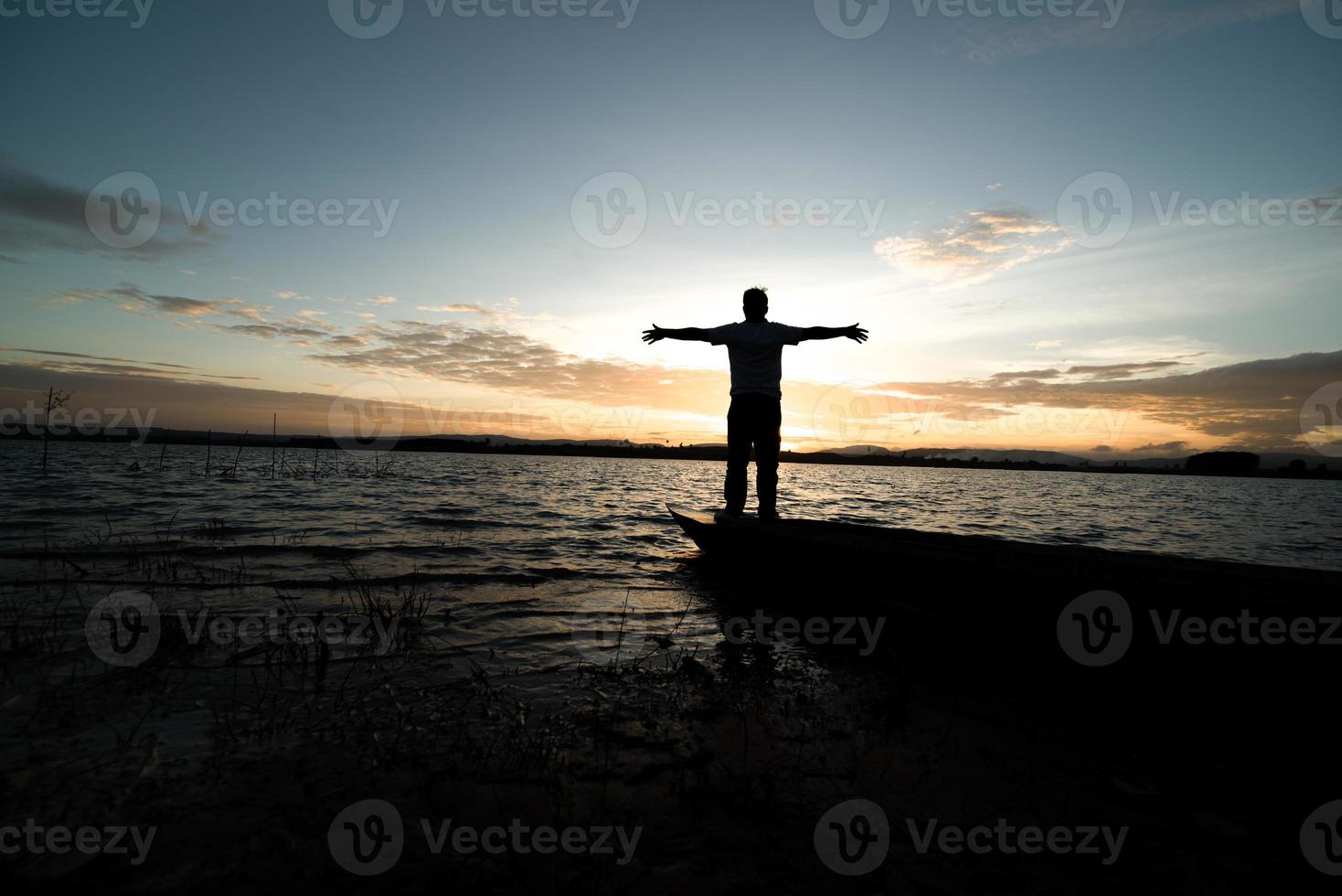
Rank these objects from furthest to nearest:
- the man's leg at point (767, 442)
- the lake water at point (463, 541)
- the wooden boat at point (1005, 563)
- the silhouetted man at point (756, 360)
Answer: the man's leg at point (767, 442)
the silhouetted man at point (756, 360)
the lake water at point (463, 541)
the wooden boat at point (1005, 563)

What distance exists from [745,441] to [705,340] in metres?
1.60

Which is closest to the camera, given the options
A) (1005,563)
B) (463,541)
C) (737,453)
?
(1005,563)

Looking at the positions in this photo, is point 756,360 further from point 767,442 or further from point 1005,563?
point 1005,563

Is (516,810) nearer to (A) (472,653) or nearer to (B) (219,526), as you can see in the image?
(A) (472,653)

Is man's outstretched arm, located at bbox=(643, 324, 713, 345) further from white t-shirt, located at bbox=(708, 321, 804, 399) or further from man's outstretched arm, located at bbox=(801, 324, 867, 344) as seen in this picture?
man's outstretched arm, located at bbox=(801, 324, 867, 344)

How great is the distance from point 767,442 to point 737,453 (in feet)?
1.84

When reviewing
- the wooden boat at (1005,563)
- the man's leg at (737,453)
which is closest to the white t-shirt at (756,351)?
the man's leg at (737,453)

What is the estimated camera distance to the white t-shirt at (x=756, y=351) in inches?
324

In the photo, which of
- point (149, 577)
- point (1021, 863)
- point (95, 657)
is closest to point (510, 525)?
point (149, 577)

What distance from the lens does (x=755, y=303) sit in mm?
8414

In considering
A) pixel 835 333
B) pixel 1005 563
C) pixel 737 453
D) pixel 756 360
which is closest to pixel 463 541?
pixel 737 453

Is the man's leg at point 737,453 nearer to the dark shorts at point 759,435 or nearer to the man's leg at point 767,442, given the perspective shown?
the dark shorts at point 759,435

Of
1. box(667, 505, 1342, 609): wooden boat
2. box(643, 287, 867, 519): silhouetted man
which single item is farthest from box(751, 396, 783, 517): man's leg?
box(667, 505, 1342, 609): wooden boat

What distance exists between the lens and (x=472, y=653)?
5.61m
